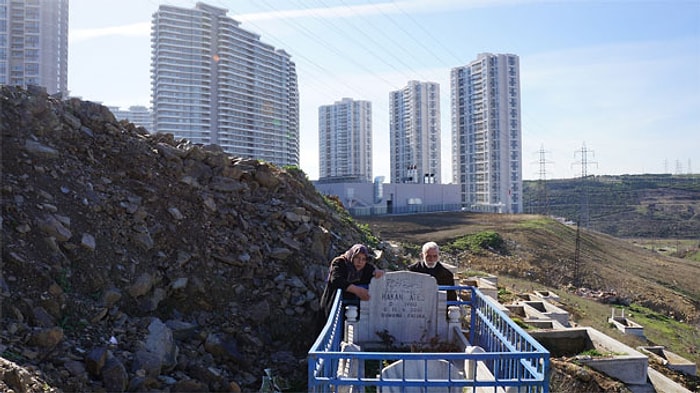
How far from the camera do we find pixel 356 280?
264 inches

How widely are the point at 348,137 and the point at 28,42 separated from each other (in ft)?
159

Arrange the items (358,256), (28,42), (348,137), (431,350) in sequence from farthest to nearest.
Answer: (348,137) → (28,42) → (358,256) → (431,350)

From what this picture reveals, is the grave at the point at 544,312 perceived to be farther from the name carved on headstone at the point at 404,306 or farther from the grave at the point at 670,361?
the name carved on headstone at the point at 404,306

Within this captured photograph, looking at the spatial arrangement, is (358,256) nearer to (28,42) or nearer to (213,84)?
(213,84)

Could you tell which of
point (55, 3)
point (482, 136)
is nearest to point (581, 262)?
point (482, 136)

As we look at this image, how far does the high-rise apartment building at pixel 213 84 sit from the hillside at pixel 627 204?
47.4 metres

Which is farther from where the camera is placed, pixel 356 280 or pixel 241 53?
pixel 241 53

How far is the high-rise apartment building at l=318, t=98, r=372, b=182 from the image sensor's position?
81812 millimetres

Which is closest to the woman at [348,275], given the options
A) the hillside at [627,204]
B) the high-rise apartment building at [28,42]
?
the high-rise apartment building at [28,42]

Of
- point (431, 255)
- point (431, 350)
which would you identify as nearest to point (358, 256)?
point (431, 255)

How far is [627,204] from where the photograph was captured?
9981cm

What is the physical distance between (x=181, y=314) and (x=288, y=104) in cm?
4854

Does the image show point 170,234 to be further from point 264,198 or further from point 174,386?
point 174,386

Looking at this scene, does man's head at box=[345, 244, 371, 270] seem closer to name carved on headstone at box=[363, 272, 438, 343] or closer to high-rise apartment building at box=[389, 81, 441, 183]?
name carved on headstone at box=[363, 272, 438, 343]
